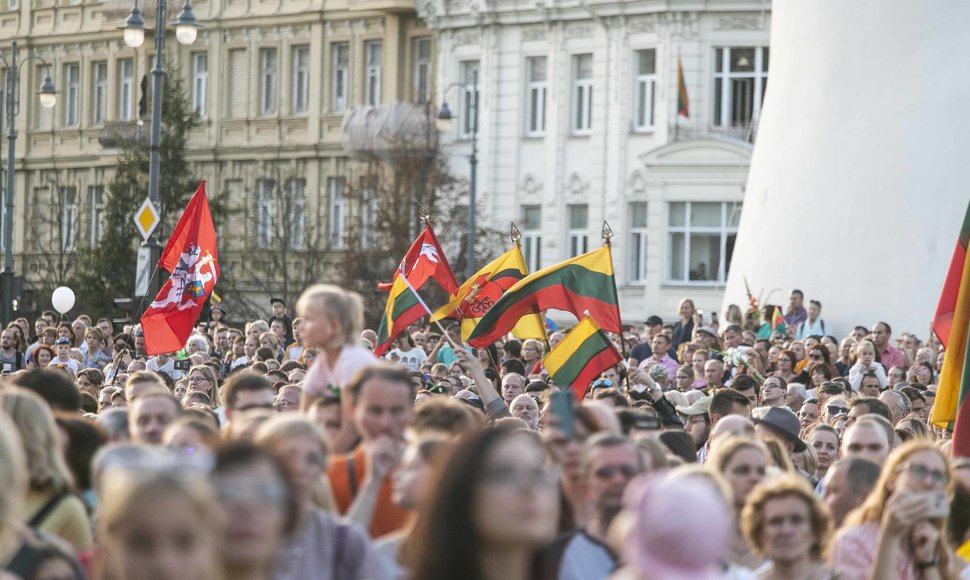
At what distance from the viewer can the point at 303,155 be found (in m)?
56.5

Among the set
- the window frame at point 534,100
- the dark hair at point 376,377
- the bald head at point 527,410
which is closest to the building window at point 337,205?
the window frame at point 534,100

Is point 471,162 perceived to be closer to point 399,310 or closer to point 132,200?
point 132,200

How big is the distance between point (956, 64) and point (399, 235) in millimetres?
21074

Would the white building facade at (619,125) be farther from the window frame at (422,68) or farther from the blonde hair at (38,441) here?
the blonde hair at (38,441)

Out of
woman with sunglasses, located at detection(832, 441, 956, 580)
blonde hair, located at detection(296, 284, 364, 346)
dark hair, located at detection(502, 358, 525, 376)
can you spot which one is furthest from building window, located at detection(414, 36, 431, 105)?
woman with sunglasses, located at detection(832, 441, 956, 580)

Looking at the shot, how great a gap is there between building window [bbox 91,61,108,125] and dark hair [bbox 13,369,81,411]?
2114 inches

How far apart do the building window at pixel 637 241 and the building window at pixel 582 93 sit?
7.62ft

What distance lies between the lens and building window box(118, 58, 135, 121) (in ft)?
198

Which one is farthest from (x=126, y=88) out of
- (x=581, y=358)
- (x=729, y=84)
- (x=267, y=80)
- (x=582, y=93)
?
(x=581, y=358)

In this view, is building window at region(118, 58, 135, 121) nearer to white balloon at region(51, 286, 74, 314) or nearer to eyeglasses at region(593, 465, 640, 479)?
white balloon at region(51, 286, 74, 314)

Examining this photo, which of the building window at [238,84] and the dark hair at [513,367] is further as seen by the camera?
the building window at [238,84]

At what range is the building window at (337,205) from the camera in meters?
55.7

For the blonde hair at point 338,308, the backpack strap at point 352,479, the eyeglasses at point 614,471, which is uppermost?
the blonde hair at point 338,308

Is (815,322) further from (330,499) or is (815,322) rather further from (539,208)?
(539,208)
